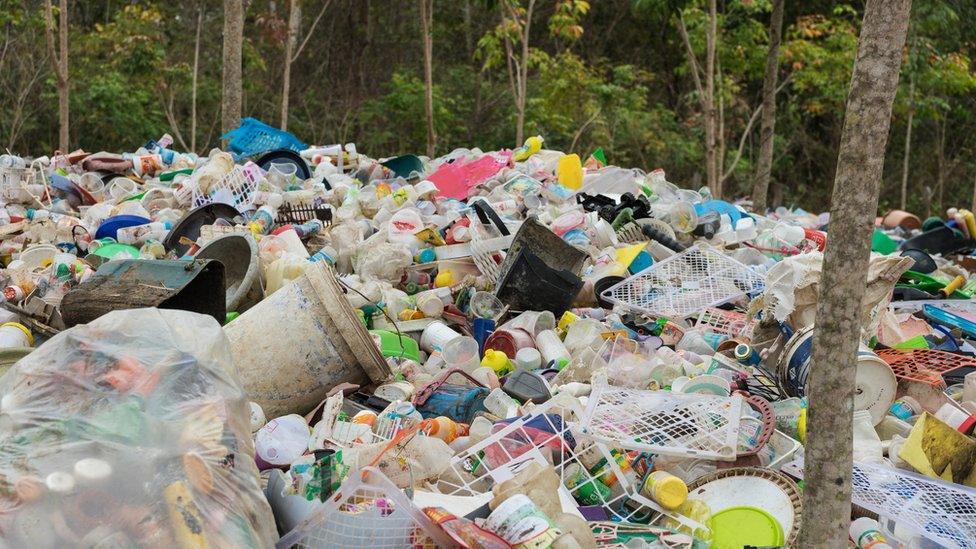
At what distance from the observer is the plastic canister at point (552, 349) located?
4.43 meters

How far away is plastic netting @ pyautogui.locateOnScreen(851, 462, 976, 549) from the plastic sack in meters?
2.00

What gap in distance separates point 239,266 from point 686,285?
234 centimetres

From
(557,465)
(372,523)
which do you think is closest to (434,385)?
(557,465)

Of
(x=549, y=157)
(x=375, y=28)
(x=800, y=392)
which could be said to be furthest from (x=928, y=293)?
(x=375, y=28)

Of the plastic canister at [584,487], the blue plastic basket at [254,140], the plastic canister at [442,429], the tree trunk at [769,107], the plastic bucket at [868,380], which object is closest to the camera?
the plastic canister at [584,487]

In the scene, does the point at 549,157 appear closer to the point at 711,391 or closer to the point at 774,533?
the point at 711,391

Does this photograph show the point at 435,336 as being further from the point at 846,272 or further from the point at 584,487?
the point at 846,272

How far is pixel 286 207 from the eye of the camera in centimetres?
616

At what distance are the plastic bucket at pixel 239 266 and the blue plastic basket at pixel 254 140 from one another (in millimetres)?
3092

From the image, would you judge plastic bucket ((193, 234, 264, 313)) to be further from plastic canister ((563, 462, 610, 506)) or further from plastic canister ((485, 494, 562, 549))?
plastic canister ((485, 494, 562, 549))

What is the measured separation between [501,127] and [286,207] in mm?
10834

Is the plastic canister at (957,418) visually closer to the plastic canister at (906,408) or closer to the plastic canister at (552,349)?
the plastic canister at (906,408)

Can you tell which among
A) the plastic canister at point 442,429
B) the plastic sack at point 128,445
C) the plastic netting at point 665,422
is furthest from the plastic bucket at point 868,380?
the plastic sack at point 128,445

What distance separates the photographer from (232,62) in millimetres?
9188
